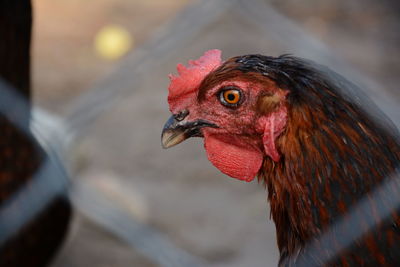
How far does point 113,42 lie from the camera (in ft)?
12.0

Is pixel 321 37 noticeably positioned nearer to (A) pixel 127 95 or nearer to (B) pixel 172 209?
(A) pixel 127 95

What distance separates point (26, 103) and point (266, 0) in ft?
6.99

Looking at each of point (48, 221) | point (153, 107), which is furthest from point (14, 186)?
point (153, 107)

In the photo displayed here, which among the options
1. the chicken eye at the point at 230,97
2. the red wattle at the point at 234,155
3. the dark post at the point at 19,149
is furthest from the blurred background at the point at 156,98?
the chicken eye at the point at 230,97

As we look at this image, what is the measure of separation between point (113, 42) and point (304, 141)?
2.54 metres

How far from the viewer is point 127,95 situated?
3.33m

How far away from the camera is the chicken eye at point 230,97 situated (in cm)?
133

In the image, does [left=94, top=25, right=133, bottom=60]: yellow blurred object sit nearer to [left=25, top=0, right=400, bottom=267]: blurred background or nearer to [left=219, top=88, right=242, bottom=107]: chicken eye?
[left=25, top=0, right=400, bottom=267]: blurred background

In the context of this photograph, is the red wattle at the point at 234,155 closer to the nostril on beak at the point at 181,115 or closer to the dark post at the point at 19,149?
the nostril on beak at the point at 181,115

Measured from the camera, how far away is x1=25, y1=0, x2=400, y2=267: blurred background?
2646 mm

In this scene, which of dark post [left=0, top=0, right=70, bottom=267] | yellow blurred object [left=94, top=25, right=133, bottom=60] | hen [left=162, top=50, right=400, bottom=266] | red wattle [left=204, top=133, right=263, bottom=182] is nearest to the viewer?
hen [left=162, top=50, right=400, bottom=266]

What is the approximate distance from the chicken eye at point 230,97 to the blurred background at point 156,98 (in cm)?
Answer: 131

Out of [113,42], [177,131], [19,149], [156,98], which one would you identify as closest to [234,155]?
[177,131]

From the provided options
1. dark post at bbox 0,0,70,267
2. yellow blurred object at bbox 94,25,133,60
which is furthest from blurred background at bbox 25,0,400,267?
dark post at bbox 0,0,70,267
